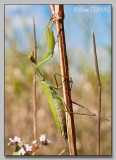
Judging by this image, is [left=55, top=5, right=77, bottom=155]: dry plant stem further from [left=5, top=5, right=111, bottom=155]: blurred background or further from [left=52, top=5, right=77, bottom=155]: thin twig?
[left=5, top=5, right=111, bottom=155]: blurred background

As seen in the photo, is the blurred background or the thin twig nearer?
the thin twig

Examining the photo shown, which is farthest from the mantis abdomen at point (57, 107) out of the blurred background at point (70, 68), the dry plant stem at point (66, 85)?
the blurred background at point (70, 68)

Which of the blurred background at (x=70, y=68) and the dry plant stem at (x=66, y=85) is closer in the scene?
the dry plant stem at (x=66, y=85)

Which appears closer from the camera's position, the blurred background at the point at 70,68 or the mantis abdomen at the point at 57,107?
the mantis abdomen at the point at 57,107

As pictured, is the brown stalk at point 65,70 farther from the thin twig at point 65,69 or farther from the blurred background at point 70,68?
the blurred background at point 70,68

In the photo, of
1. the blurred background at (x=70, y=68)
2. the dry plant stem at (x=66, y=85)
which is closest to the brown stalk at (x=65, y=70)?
the dry plant stem at (x=66, y=85)

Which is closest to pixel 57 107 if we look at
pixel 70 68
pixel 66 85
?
pixel 66 85

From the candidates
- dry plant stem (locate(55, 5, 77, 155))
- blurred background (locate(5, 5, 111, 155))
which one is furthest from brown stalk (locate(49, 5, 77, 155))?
blurred background (locate(5, 5, 111, 155))

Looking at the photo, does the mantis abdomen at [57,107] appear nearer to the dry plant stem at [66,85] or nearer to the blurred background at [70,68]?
the dry plant stem at [66,85]

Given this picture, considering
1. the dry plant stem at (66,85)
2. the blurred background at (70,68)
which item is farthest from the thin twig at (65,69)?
the blurred background at (70,68)
